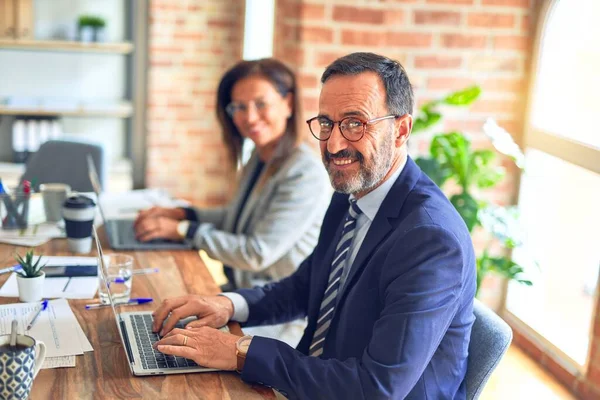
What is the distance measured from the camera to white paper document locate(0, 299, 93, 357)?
1.64 m

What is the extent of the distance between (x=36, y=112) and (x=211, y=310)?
3.61 metres

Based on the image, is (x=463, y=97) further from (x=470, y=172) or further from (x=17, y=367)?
(x=17, y=367)

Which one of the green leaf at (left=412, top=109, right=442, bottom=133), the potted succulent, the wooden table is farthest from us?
the green leaf at (left=412, top=109, right=442, bottom=133)

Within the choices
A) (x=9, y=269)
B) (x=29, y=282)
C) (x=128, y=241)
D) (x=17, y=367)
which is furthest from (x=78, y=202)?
(x=17, y=367)

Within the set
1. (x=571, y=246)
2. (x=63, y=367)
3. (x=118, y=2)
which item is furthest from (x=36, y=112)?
(x=63, y=367)

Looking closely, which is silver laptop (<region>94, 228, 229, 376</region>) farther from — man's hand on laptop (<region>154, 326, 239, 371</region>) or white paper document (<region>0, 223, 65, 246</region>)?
white paper document (<region>0, 223, 65, 246</region>)

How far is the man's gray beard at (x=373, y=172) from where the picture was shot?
173 cm

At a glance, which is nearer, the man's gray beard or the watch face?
the watch face

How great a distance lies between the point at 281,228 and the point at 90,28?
120 inches

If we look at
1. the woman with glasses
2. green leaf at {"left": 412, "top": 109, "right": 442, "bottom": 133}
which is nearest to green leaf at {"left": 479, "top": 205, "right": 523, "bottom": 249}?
green leaf at {"left": 412, "top": 109, "right": 442, "bottom": 133}

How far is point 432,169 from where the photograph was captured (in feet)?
9.74

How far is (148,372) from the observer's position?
5.05 feet

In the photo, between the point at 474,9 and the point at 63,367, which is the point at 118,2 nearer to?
the point at 474,9

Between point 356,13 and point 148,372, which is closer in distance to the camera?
point 148,372
